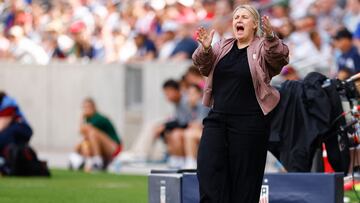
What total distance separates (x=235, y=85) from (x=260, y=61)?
0.92ft

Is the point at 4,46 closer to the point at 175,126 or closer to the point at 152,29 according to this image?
the point at 152,29

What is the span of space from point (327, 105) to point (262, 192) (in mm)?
1917

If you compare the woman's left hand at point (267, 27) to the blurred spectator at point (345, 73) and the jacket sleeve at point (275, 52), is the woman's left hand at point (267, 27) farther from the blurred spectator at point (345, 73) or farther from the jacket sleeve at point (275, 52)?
the blurred spectator at point (345, 73)

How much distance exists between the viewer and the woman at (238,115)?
30.8 ft

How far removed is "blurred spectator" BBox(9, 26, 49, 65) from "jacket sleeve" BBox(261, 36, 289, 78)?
17.2 metres

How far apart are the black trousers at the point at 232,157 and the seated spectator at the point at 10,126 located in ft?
29.0

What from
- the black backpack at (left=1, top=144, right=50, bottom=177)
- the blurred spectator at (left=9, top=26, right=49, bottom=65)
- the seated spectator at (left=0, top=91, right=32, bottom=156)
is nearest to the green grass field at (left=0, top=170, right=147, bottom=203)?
the black backpack at (left=1, top=144, right=50, bottom=177)

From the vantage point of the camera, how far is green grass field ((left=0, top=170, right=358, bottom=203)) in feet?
44.8

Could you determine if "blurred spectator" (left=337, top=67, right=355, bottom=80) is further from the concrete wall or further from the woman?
the concrete wall

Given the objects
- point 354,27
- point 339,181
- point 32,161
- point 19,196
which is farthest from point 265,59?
point 354,27

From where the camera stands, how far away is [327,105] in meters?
12.1

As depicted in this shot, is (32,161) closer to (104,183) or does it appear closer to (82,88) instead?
(104,183)

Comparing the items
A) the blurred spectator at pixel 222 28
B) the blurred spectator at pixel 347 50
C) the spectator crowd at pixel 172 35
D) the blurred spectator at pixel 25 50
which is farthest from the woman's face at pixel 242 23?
the blurred spectator at pixel 25 50

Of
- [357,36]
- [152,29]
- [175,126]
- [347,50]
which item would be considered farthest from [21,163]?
[152,29]
